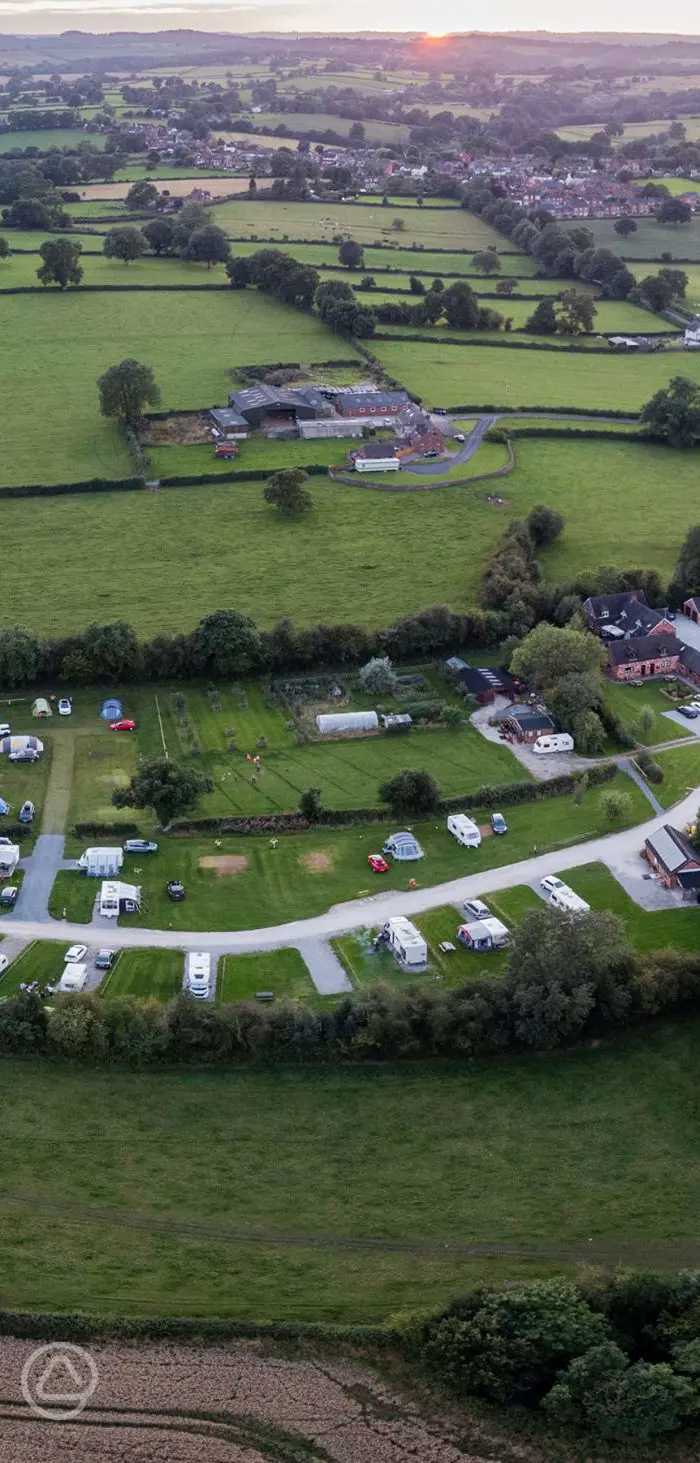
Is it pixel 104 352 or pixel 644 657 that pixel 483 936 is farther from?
pixel 104 352

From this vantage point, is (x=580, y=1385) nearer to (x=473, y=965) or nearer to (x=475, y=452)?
(x=473, y=965)

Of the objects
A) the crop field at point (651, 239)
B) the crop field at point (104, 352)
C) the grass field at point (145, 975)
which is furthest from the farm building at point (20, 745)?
the crop field at point (651, 239)

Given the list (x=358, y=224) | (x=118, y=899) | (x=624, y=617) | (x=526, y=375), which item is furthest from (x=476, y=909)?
(x=358, y=224)

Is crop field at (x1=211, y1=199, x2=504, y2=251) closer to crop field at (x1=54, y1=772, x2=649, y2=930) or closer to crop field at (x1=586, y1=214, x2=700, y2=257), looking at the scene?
crop field at (x1=586, y1=214, x2=700, y2=257)

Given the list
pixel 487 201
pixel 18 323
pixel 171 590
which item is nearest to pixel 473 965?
pixel 171 590

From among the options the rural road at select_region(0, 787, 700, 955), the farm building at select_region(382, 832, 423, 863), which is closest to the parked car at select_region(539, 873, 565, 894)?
the rural road at select_region(0, 787, 700, 955)
